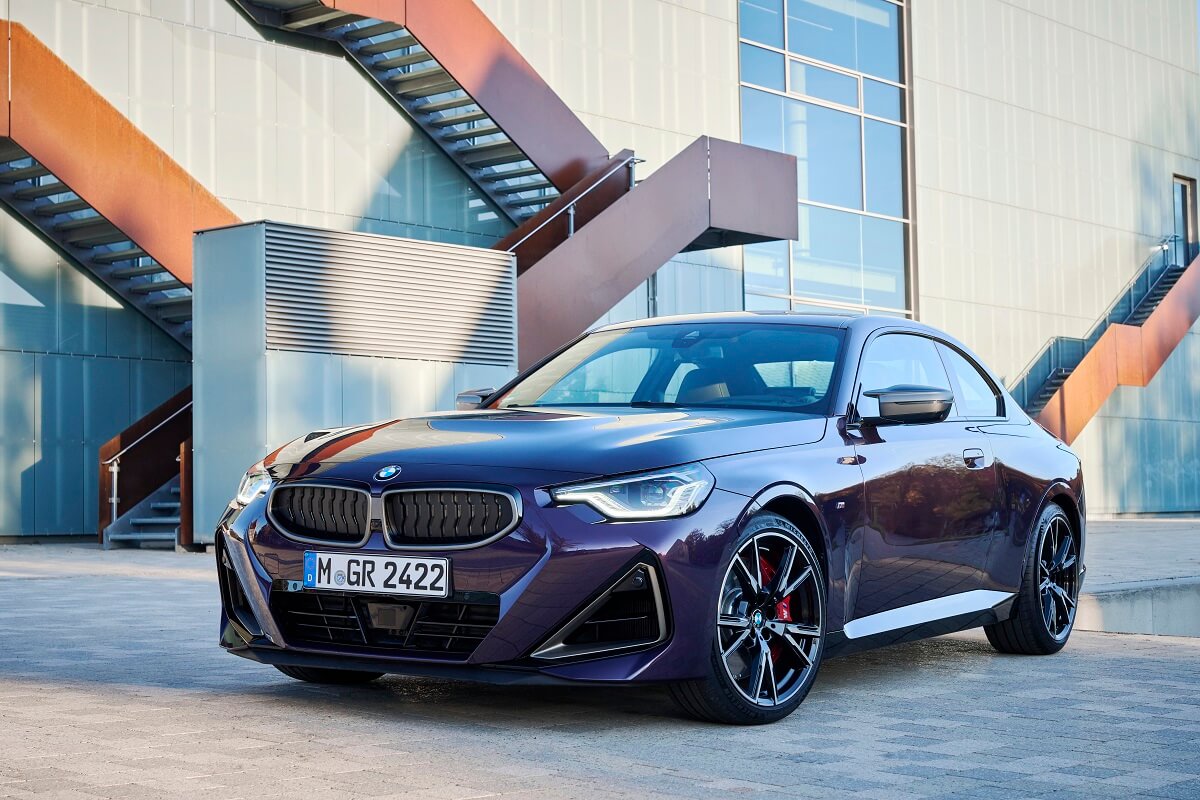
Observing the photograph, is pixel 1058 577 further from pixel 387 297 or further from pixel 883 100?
pixel 883 100

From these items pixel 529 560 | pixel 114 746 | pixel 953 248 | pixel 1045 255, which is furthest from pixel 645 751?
pixel 1045 255

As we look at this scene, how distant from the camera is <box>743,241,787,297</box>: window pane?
82.5 ft

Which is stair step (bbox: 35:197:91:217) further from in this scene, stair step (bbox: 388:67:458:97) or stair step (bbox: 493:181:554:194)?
stair step (bbox: 493:181:554:194)

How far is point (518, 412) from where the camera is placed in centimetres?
594

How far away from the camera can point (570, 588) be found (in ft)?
15.7

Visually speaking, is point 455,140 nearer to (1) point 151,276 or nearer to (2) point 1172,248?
(1) point 151,276

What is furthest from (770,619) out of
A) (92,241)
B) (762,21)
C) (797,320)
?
(762,21)

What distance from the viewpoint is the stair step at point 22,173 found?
16781 mm

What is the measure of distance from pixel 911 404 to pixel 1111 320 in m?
29.2

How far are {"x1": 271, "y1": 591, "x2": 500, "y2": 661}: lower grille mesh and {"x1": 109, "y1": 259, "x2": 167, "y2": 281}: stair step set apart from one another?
12.8 metres

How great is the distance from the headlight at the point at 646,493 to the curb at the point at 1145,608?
6.35m

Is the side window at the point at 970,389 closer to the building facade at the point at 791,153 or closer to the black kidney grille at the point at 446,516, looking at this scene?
the black kidney grille at the point at 446,516

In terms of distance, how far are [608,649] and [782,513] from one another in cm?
92

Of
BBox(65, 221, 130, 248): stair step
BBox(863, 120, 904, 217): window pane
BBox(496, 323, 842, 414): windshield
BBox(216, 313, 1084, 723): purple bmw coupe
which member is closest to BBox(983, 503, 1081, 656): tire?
BBox(216, 313, 1084, 723): purple bmw coupe
